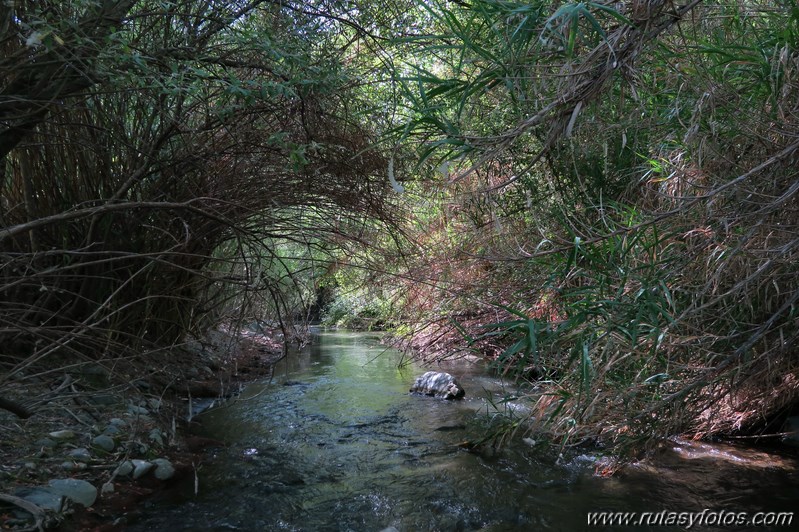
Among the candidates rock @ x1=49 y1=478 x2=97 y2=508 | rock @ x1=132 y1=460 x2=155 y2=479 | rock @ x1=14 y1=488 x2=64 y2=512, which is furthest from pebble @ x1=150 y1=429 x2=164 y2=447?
rock @ x1=14 y1=488 x2=64 y2=512

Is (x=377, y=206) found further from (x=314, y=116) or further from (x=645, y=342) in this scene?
(x=645, y=342)

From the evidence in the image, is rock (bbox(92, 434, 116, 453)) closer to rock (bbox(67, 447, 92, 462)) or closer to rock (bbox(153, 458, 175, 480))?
rock (bbox(67, 447, 92, 462))

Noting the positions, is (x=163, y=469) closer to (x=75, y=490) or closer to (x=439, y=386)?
(x=75, y=490)

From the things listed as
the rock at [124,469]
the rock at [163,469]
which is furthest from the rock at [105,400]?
the rock at [124,469]

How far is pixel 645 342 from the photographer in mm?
3158

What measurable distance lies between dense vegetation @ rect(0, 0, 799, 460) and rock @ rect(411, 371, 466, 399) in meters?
1.09

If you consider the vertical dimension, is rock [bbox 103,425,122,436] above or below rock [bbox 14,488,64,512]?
above

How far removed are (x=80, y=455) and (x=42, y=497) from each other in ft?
2.06

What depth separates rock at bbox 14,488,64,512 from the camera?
2818 millimetres

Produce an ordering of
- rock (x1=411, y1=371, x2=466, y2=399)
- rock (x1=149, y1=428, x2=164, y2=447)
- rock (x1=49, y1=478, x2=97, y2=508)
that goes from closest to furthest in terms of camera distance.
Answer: rock (x1=49, y1=478, x2=97, y2=508), rock (x1=149, y1=428, x2=164, y2=447), rock (x1=411, y1=371, x2=466, y2=399)


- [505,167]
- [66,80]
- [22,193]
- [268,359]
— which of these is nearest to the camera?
[66,80]

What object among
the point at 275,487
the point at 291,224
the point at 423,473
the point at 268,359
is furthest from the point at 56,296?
the point at 268,359

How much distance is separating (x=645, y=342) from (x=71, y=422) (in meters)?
3.94

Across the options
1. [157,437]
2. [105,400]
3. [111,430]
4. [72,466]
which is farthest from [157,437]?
[72,466]
